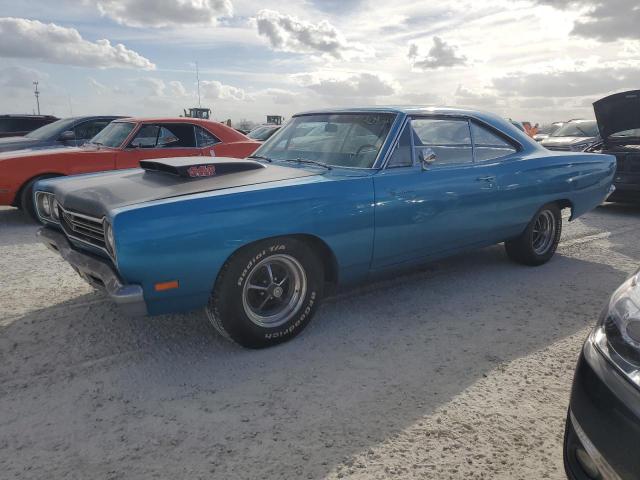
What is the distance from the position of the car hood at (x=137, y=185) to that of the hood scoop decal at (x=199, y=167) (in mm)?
14

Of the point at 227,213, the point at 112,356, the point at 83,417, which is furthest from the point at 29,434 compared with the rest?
the point at 227,213

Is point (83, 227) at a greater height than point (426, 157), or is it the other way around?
point (426, 157)

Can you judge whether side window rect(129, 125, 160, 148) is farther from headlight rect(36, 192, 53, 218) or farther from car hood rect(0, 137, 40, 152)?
headlight rect(36, 192, 53, 218)

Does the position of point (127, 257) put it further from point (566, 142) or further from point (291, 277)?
point (566, 142)

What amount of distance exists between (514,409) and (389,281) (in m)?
1.93

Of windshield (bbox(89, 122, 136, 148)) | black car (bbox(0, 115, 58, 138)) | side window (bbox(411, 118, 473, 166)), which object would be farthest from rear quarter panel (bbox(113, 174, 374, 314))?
black car (bbox(0, 115, 58, 138))

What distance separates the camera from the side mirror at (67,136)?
25.4 ft

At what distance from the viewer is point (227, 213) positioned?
105 inches

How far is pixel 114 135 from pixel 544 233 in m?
5.79

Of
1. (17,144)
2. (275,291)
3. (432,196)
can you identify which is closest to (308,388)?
(275,291)

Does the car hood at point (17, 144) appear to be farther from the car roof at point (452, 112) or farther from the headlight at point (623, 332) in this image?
the headlight at point (623, 332)

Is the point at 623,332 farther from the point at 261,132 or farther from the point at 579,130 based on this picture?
the point at 261,132

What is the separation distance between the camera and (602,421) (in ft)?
5.05

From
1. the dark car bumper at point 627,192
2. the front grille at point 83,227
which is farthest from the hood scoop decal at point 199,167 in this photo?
the dark car bumper at point 627,192
